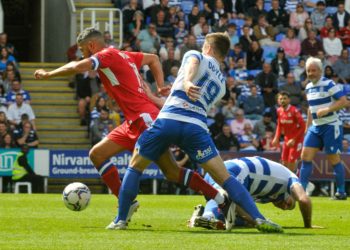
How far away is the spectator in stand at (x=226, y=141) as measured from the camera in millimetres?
26312

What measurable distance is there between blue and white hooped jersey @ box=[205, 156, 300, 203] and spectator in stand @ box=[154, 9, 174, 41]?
56.1ft

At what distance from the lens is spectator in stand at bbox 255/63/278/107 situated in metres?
28.7

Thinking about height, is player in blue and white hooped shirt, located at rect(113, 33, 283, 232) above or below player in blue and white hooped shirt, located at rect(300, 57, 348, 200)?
above

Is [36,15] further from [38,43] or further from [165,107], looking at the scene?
[165,107]

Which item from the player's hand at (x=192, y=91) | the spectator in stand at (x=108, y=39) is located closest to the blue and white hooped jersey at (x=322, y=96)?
the player's hand at (x=192, y=91)

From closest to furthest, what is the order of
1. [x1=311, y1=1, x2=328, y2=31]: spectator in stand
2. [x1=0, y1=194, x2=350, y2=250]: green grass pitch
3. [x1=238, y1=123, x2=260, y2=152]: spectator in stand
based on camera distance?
[x1=0, y1=194, x2=350, y2=250]: green grass pitch
[x1=238, y1=123, x2=260, y2=152]: spectator in stand
[x1=311, y1=1, x2=328, y2=31]: spectator in stand

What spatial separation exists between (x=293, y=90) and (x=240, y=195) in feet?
57.2

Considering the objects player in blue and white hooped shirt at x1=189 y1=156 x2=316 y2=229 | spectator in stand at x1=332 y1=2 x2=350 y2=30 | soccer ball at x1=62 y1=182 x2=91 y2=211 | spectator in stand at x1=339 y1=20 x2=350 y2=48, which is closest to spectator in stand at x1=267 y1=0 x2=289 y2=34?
spectator in stand at x1=332 y1=2 x2=350 y2=30

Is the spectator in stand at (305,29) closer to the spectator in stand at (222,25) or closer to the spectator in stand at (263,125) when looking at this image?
the spectator in stand at (222,25)

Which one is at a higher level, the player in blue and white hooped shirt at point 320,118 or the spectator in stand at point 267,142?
the player in blue and white hooped shirt at point 320,118

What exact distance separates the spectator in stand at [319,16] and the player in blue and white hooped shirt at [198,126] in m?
20.3

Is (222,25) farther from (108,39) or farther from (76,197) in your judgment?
(76,197)

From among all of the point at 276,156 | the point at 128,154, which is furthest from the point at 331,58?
the point at 128,154

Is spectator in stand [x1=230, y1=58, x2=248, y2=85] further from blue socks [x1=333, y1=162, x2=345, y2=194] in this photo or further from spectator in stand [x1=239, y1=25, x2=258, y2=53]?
blue socks [x1=333, y1=162, x2=345, y2=194]
